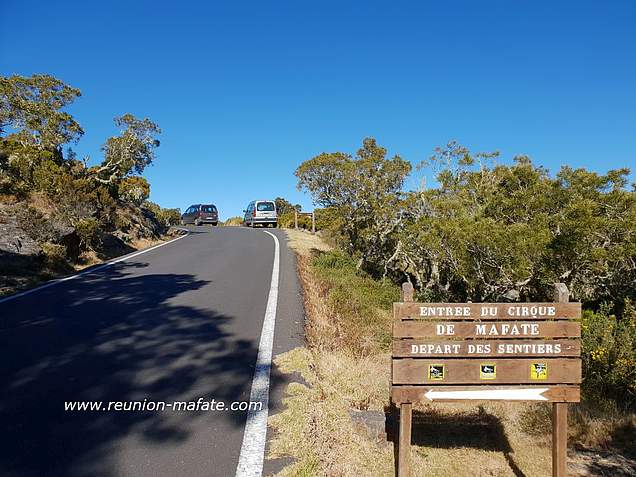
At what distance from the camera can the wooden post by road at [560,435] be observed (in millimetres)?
3510

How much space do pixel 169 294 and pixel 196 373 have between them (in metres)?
4.18

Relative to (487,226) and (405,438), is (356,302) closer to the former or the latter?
(487,226)

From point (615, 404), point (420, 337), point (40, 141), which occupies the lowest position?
point (615, 404)

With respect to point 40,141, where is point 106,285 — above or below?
below

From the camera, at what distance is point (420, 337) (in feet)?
11.6

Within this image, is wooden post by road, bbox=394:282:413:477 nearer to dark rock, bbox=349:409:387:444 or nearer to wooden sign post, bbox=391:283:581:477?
wooden sign post, bbox=391:283:581:477

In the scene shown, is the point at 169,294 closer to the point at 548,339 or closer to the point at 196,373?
the point at 196,373

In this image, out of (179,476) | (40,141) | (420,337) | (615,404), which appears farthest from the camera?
(40,141)

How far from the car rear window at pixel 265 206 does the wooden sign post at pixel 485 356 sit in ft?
101

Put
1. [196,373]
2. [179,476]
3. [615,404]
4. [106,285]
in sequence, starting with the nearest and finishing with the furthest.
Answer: [179,476] → [196,373] → [615,404] → [106,285]

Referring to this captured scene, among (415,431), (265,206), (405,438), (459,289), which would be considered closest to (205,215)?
(265,206)

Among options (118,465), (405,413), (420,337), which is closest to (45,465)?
(118,465)

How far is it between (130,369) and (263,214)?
95.6 ft

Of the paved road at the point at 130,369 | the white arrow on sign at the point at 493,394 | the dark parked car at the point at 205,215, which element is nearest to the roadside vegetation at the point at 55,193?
the paved road at the point at 130,369
